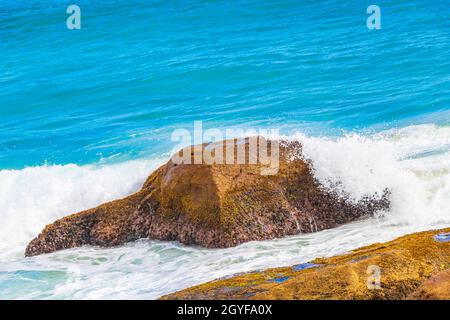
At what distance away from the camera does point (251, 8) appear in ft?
101

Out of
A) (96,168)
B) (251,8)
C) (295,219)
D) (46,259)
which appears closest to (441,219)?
(295,219)

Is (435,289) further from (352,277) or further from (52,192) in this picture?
(52,192)

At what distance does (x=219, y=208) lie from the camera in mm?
11508

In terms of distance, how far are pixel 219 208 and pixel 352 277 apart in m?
4.12

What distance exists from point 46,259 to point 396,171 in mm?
5451

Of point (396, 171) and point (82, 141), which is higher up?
point (82, 141)

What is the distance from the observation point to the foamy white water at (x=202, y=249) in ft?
36.1

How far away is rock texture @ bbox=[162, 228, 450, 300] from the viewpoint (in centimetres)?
738

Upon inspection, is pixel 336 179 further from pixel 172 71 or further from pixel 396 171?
pixel 172 71

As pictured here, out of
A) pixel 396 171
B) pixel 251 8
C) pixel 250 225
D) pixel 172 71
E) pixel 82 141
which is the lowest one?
pixel 250 225

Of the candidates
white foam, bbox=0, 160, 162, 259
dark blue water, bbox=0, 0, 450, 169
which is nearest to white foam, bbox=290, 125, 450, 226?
white foam, bbox=0, 160, 162, 259

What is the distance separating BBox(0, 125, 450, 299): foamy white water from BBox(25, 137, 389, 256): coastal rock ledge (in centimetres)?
16

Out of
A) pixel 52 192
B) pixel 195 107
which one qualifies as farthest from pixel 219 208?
pixel 195 107
